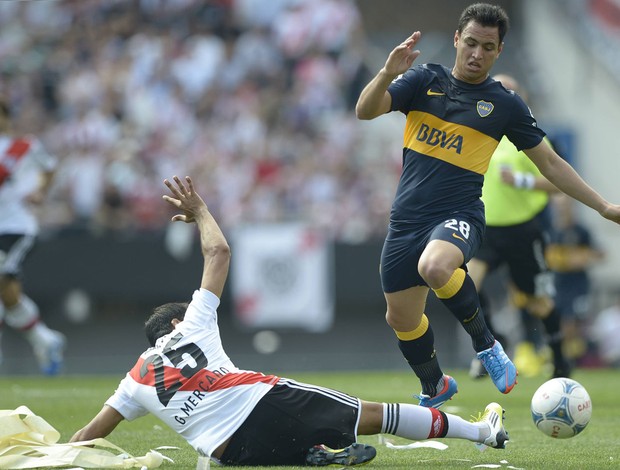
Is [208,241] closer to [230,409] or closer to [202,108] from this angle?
[230,409]

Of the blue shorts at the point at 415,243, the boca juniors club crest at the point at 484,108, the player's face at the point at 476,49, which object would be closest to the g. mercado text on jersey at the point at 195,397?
the blue shorts at the point at 415,243

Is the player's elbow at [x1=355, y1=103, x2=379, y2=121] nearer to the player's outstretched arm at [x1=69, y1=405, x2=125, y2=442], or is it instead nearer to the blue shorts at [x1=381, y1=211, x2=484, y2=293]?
the blue shorts at [x1=381, y1=211, x2=484, y2=293]

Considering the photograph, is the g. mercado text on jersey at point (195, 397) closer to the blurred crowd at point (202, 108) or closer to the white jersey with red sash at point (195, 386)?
the white jersey with red sash at point (195, 386)

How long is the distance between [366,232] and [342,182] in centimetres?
130

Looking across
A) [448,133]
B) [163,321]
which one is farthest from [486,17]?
[163,321]

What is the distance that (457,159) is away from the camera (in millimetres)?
7152

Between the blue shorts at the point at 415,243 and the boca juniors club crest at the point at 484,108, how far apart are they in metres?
0.62

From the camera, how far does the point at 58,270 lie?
1573cm

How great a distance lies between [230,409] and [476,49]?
2.72m

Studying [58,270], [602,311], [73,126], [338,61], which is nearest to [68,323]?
[58,270]

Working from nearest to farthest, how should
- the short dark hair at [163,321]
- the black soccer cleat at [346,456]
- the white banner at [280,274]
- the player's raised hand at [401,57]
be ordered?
the black soccer cleat at [346,456]
the short dark hair at [163,321]
the player's raised hand at [401,57]
the white banner at [280,274]

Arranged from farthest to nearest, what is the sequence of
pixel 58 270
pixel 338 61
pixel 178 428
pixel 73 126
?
pixel 338 61, pixel 73 126, pixel 58 270, pixel 178 428

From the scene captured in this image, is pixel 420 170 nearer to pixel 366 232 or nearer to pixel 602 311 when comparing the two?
pixel 366 232

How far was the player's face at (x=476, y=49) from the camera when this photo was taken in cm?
702
